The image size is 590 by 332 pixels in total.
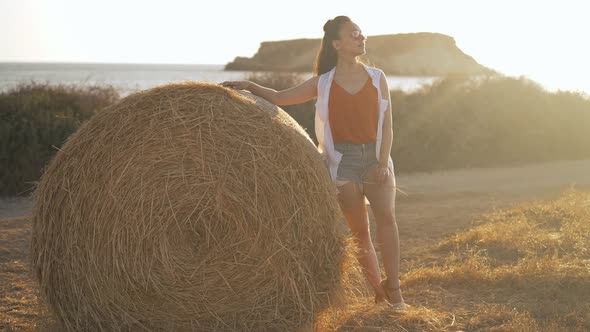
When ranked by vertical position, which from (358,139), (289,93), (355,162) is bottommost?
(355,162)

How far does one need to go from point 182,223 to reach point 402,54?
162ft

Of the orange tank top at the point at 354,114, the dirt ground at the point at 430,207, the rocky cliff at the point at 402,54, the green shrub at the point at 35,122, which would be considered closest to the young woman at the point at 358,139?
the orange tank top at the point at 354,114

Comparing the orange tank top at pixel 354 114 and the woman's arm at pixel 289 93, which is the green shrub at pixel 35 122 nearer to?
the woman's arm at pixel 289 93

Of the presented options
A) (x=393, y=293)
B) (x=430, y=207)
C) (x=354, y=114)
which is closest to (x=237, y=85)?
(x=354, y=114)

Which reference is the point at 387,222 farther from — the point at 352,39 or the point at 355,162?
the point at 352,39

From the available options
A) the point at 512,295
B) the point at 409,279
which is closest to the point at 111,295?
the point at 409,279

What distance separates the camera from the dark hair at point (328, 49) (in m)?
4.61

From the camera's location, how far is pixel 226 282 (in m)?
4.12

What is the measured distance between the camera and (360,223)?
461cm

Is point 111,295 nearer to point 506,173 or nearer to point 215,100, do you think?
point 215,100

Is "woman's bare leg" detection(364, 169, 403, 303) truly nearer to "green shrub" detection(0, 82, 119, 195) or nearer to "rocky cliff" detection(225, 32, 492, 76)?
"green shrub" detection(0, 82, 119, 195)

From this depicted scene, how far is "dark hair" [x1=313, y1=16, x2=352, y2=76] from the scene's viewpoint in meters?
4.61

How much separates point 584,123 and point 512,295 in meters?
11.6

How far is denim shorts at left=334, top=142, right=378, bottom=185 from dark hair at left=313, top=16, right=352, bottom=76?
0.60 meters
